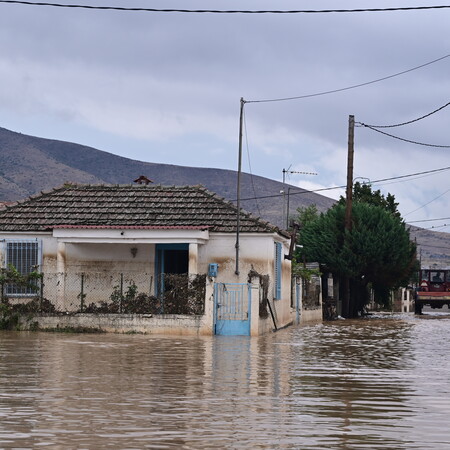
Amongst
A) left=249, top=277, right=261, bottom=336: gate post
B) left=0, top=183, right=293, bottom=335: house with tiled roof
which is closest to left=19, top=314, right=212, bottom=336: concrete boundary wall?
left=0, top=183, right=293, bottom=335: house with tiled roof

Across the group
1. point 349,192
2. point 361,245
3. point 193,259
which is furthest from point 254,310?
point 361,245

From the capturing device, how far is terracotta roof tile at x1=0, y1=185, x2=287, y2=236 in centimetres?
3272

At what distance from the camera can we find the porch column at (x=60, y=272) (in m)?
31.6

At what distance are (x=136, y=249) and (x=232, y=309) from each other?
473 centimetres

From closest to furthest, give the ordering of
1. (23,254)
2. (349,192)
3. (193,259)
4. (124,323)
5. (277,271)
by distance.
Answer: (124,323), (193,259), (23,254), (277,271), (349,192)

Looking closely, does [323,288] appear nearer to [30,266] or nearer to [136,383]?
[30,266]

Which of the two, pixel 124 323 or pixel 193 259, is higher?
pixel 193 259

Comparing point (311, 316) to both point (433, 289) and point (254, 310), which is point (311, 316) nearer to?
point (254, 310)

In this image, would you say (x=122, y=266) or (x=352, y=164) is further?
(x=352, y=164)

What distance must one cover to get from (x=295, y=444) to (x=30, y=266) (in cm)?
2405

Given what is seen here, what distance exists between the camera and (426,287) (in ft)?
193

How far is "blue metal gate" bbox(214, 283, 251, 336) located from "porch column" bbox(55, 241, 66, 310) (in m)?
5.34

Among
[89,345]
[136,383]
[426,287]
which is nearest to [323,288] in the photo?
[426,287]

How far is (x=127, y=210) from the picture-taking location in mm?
33875
